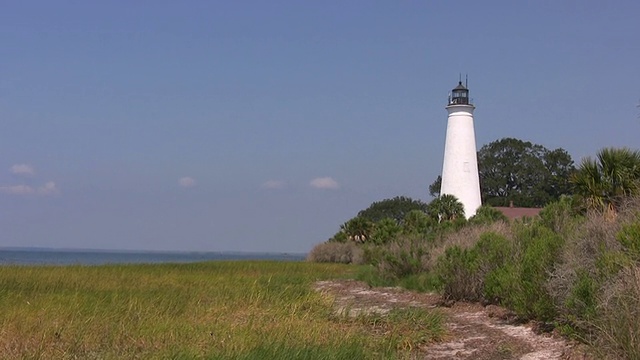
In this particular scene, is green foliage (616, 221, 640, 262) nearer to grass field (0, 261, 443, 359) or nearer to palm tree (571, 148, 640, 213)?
grass field (0, 261, 443, 359)

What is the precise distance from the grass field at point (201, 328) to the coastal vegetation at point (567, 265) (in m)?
2.10

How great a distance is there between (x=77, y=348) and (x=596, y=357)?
7031 millimetres

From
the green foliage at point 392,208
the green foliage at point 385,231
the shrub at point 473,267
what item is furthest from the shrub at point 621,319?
the green foliage at point 392,208

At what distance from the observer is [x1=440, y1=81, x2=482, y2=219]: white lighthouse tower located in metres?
44.7

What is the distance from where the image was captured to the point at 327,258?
50031 mm

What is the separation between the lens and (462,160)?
4475 cm

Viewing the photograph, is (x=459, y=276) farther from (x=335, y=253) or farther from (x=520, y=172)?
(x=520, y=172)

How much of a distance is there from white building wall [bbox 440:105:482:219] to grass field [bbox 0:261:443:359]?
27.6 metres

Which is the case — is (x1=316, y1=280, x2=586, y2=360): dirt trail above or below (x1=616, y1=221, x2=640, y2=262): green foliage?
below

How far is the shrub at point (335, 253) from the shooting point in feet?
161

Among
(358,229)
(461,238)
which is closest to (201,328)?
(461,238)

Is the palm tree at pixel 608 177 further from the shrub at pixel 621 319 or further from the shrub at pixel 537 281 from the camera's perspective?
the shrub at pixel 621 319

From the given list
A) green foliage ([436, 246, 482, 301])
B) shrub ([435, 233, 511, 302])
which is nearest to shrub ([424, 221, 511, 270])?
green foliage ([436, 246, 482, 301])

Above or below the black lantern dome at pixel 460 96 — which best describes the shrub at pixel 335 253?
below
